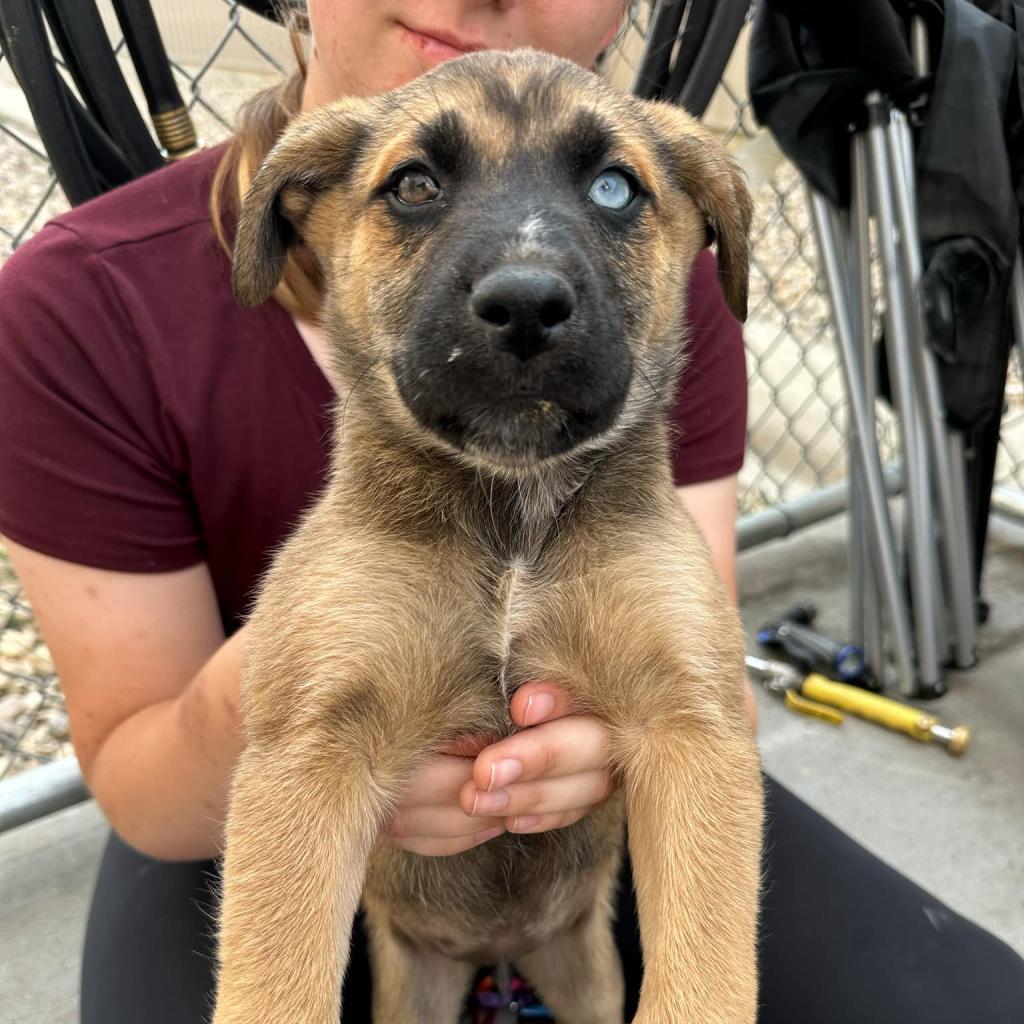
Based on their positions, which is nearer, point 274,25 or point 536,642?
point 536,642

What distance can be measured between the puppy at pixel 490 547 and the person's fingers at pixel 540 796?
0.07m

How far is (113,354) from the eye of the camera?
75.5 inches

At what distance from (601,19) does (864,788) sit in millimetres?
2392

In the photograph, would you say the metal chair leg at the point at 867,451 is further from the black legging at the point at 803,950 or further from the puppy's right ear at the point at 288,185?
the puppy's right ear at the point at 288,185

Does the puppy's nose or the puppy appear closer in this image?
the puppy's nose

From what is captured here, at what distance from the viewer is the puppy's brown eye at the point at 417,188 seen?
1590mm

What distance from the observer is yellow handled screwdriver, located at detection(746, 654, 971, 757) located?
10.9 feet

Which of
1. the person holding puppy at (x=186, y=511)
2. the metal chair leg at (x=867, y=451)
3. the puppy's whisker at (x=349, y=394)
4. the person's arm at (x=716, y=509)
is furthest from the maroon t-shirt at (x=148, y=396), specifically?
the metal chair leg at (x=867, y=451)

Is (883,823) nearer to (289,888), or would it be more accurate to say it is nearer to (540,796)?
(540,796)

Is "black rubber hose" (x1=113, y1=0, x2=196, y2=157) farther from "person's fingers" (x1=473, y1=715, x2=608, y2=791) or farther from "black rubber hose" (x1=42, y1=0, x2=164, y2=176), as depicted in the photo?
"person's fingers" (x1=473, y1=715, x2=608, y2=791)

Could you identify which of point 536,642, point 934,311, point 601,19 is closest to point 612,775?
point 536,642

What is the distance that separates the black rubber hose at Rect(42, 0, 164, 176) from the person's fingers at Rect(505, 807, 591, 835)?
1735mm

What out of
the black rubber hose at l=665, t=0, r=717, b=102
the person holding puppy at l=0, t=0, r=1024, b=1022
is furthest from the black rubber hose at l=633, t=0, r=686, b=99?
the person holding puppy at l=0, t=0, r=1024, b=1022

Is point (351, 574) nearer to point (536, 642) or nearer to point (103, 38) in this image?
point (536, 642)
